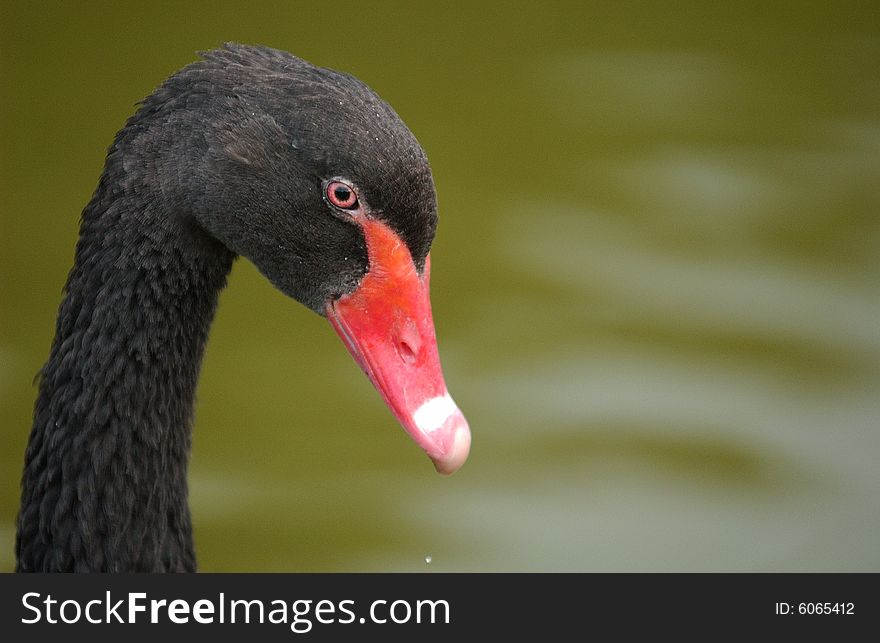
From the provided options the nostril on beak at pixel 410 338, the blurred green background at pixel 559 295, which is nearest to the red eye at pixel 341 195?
the nostril on beak at pixel 410 338

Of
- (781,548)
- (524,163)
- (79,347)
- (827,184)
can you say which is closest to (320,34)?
(524,163)

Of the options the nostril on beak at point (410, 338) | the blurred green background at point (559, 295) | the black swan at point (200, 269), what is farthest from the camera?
the blurred green background at point (559, 295)

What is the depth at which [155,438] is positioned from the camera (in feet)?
8.32

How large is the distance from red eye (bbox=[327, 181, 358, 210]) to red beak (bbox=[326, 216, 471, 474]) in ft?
0.29

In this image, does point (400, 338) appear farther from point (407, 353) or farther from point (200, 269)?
point (200, 269)

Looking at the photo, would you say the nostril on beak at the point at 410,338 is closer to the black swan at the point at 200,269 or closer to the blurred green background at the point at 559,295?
the black swan at the point at 200,269

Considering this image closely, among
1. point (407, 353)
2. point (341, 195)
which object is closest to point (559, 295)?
point (407, 353)

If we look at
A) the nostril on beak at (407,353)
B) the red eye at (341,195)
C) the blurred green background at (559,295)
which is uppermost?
the blurred green background at (559,295)

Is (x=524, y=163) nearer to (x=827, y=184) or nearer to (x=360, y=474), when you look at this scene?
(x=827, y=184)

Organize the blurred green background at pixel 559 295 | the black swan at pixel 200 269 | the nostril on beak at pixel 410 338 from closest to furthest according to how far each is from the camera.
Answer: the black swan at pixel 200 269, the nostril on beak at pixel 410 338, the blurred green background at pixel 559 295

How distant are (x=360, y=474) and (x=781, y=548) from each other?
49.5 inches

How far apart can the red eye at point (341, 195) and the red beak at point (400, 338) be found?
0.29ft

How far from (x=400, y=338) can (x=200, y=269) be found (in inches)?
15.5

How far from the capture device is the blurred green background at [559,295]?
157 inches
